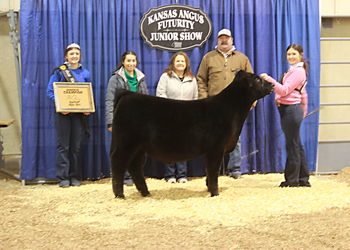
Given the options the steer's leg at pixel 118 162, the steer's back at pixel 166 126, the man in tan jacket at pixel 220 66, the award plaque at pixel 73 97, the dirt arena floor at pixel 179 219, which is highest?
the man in tan jacket at pixel 220 66

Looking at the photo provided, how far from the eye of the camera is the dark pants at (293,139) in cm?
317

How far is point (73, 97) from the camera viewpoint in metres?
3.53

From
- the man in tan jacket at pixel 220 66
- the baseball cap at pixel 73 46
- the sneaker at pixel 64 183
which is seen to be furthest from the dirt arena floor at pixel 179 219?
the baseball cap at pixel 73 46

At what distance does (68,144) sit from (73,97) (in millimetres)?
596

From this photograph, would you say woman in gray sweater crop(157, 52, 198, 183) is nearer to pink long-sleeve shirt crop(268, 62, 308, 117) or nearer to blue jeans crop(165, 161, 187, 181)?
blue jeans crop(165, 161, 187, 181)

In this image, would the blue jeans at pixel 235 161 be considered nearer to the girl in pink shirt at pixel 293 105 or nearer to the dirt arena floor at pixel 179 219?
the dirt arena floor at pixel 179 219

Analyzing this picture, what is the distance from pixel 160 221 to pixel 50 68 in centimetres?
262

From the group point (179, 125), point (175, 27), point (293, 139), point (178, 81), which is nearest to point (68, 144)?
point (178, 81)

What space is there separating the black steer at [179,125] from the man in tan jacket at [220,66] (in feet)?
3.19

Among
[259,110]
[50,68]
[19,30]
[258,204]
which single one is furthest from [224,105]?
[19,30]

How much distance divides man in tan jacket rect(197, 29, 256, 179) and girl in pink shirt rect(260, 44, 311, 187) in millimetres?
708

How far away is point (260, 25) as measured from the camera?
4.06 metres

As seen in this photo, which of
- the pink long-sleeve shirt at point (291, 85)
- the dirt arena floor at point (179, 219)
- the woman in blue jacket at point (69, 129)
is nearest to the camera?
the dirt arena floor at point (179, 219)

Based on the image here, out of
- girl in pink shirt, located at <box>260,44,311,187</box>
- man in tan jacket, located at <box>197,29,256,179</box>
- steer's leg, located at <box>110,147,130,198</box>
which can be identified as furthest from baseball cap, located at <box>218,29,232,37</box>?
steer's leg, located at <box>110,147,130,198</box>
